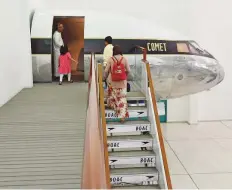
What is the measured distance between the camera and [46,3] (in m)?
14.5

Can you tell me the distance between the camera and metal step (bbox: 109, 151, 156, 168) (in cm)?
723

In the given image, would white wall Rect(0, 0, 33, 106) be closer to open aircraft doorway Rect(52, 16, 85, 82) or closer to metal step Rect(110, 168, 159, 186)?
open aircraft doorway Rect(52, 16, 85, 82)

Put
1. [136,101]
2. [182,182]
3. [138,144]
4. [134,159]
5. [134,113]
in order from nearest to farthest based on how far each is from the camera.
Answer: [134,159] → [138,144] → [134,113] → [136,101] → [182,182]

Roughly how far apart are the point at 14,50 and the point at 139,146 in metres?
4.02

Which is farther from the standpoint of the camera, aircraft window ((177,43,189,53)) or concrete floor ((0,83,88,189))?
aircraft window ((177,43,189,53))

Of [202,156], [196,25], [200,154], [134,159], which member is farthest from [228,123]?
[134,159]

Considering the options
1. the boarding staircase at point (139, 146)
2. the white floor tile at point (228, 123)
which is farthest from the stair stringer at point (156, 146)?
the white floor tile at point (228, 123)

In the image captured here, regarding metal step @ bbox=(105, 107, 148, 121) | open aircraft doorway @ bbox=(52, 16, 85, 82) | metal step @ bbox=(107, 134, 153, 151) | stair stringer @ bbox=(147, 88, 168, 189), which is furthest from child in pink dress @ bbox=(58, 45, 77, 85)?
stair stringer @ bbox=(147, 88, 168, 189)

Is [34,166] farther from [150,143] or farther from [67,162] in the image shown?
[150,143]

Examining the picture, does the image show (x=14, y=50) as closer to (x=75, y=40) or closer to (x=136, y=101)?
(x=136, y=101)

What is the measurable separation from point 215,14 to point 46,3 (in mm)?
8984

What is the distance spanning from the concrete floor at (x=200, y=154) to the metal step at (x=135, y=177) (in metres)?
3.37

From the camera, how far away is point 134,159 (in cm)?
724

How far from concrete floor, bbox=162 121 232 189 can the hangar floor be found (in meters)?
0.03
